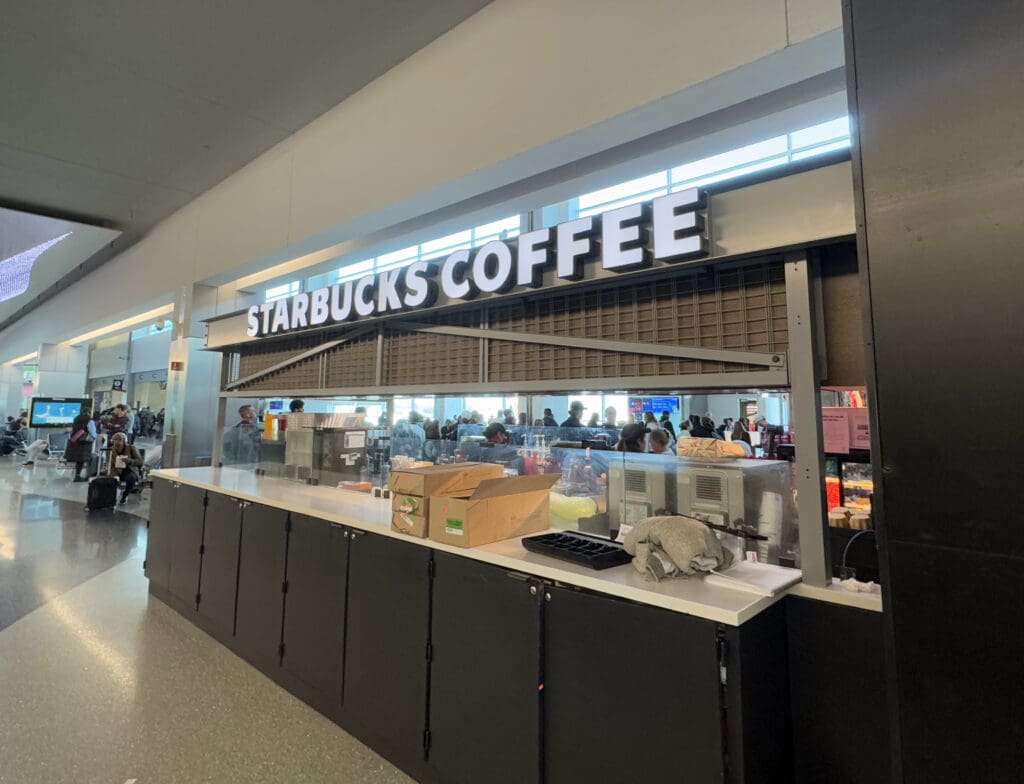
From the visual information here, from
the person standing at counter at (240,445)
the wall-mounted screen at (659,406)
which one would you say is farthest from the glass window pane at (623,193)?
the person standing at counter at (240,445)

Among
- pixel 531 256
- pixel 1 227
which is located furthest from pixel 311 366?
pixel 1 227

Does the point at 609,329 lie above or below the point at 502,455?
above

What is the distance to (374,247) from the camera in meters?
4.58

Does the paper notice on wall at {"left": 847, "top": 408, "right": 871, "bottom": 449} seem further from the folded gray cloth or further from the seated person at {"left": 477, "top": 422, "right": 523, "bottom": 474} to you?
the seated person at {"left": 477, "top": 422, "right": 523, "bottom": 474}

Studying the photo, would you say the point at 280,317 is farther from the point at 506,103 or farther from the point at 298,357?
the point at 506,103

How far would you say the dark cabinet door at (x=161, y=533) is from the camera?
3824 millimetres

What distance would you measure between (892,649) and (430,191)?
3105 mm

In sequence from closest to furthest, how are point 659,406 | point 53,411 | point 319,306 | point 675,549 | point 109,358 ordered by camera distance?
point 675,549 → point 319,306 → point 659,406 → point 53,411 → point 109,358

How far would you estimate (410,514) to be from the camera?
2.15 meters

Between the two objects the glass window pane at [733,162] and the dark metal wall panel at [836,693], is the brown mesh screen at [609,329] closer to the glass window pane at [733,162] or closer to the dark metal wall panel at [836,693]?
the dark metal wall panel at [836,693]

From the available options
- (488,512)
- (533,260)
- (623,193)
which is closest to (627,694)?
(488,512)

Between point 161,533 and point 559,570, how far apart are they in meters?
3.74

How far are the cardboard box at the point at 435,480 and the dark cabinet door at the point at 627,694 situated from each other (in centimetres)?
67

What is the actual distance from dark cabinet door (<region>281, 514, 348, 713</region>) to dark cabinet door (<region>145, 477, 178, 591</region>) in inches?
70.4
